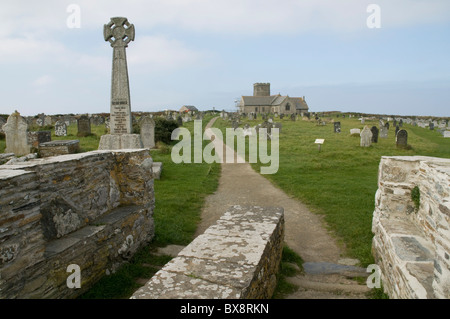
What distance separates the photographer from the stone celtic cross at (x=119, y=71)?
36.3 feet

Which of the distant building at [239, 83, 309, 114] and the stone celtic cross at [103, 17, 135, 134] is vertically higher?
the distant building at [239, 83, 309, 114]

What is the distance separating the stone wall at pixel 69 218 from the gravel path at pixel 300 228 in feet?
5.74

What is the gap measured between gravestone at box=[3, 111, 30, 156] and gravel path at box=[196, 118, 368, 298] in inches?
362

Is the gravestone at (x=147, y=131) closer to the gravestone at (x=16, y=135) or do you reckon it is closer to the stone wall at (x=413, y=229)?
the gravestone at (x=16, y=135)

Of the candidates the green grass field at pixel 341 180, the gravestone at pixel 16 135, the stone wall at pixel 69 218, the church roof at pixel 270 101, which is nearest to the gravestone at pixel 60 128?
the gravestone at pixel 16 135

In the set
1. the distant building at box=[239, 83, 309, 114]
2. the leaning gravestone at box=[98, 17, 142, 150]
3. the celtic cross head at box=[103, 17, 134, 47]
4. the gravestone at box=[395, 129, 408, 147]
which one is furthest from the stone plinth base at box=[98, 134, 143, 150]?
the distant building at box=[239, 83, 309, 114]

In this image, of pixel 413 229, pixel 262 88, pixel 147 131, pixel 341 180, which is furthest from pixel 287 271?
pixel 262 88

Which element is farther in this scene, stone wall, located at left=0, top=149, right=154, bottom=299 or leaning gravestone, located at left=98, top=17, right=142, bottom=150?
leaning gravestone, located at left=98, top=17, right=142, bottom=150

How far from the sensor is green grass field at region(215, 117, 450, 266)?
6553 mm

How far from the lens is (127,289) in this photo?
13.7ft

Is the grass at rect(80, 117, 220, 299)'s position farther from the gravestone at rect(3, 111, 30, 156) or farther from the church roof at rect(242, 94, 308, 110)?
the church roof at rect(242, 94, 308, 110)
